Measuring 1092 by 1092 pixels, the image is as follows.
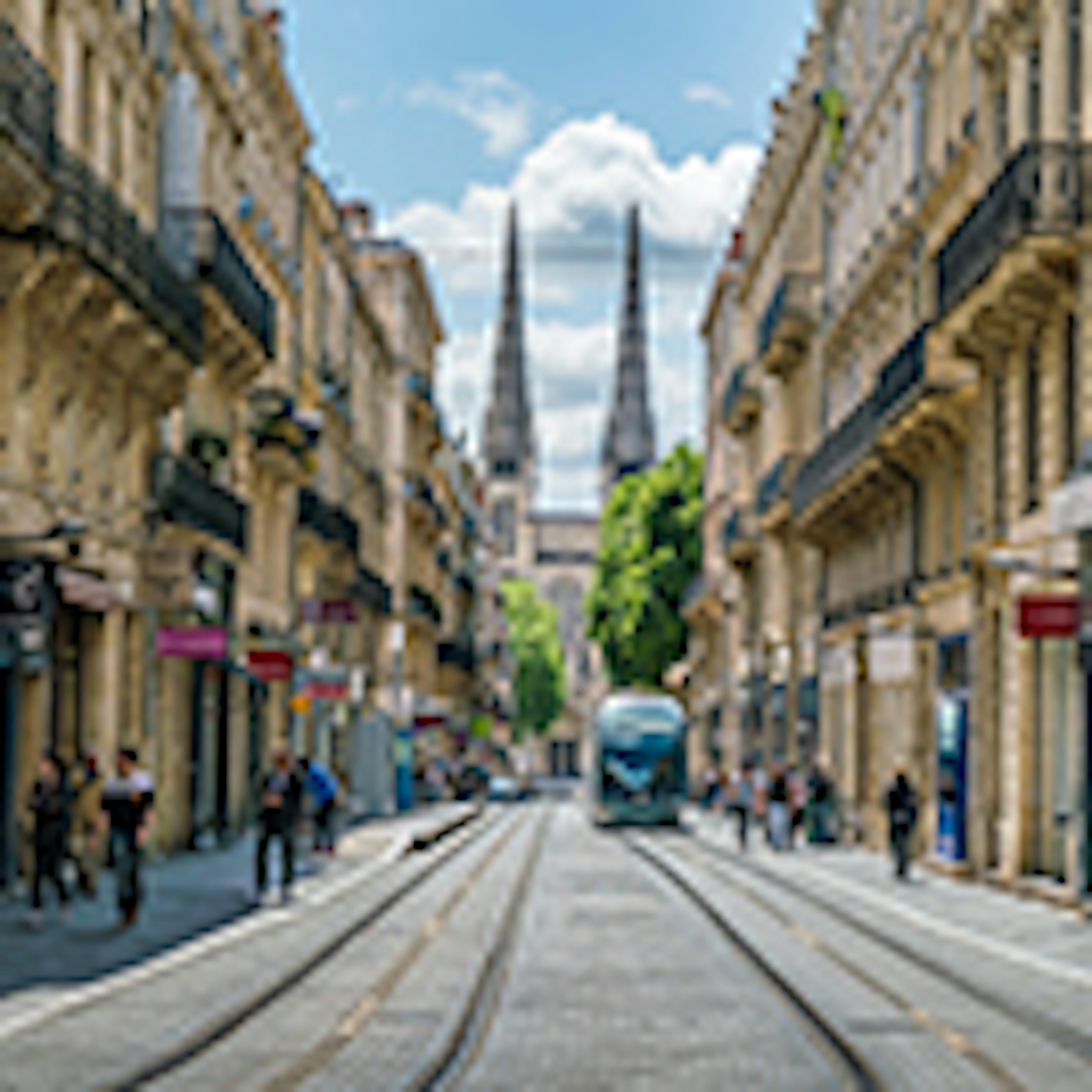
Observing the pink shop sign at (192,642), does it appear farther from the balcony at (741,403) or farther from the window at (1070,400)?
the balcony at (741,403)

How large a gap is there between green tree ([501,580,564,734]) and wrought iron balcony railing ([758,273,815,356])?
97627 millimetres

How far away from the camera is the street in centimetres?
1084

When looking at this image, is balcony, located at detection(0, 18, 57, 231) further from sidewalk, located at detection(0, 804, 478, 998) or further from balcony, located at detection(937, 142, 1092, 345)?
balcony, located at detection(937, 142, 1092, 345)

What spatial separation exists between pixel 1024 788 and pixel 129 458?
12.0 meters

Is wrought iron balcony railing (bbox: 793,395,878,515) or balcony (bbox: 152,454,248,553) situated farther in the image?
wrought iron balcony railing (bbox: 793,395,878,515)

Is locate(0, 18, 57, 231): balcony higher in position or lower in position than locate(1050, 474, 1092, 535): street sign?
higher

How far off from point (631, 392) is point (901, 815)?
16734 cm

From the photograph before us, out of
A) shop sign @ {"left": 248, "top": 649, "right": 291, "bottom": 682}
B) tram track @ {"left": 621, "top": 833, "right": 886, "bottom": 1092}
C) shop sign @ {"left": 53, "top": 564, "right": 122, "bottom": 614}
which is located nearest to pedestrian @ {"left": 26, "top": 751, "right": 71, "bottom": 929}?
shop sign @ {"left": 53, "top": 564, "right": 122, "bottom": 614}

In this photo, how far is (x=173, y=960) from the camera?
638 inches

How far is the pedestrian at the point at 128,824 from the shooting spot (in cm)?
1875

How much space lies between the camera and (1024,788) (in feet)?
85.7

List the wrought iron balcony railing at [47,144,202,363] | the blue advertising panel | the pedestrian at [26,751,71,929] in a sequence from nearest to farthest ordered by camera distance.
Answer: the pedestrian at [26,751,71,929]
the wrought iron balcony railing at [47,144,202,363]
the blue advertising panel

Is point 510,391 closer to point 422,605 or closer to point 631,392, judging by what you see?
point 631,392

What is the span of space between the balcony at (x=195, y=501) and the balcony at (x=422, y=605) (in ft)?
130
